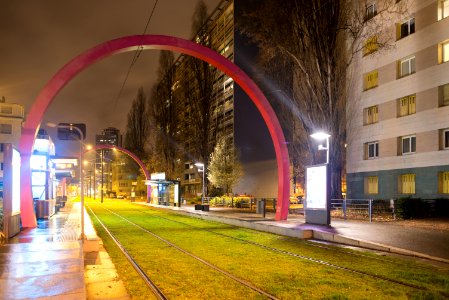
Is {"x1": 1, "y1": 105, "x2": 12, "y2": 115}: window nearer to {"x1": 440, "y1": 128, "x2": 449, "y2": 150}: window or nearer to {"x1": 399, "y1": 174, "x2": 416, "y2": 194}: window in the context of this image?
{"x1": 399, "y1": 174, "x2": 416, "y2": 194}: window

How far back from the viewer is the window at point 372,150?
109 ft

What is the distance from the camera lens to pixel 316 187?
66.2 ft

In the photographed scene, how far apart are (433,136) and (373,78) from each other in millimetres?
7883

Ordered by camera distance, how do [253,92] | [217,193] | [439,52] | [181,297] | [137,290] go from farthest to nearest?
[217,193], [439,52], [253,92], [137,290], [181,297]

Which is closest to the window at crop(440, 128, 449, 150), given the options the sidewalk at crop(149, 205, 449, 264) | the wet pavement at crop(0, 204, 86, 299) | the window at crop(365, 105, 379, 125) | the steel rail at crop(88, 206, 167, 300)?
the window at crop(365, 105, 379, 125)

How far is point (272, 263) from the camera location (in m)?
11.3

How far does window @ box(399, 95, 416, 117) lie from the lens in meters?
29.9

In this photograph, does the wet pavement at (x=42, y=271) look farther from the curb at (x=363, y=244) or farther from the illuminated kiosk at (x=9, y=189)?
the curb at (x=363, y=244)

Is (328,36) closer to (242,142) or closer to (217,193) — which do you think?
(217,193)

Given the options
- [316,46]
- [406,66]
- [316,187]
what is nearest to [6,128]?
[316,46]

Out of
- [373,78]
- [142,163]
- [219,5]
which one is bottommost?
[142,163]

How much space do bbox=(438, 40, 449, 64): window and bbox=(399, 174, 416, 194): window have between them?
7.52 meters

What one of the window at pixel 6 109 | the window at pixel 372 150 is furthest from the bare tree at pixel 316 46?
the window at pixel 6 109

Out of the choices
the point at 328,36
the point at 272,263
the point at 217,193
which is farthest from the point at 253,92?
the point at 217,193
